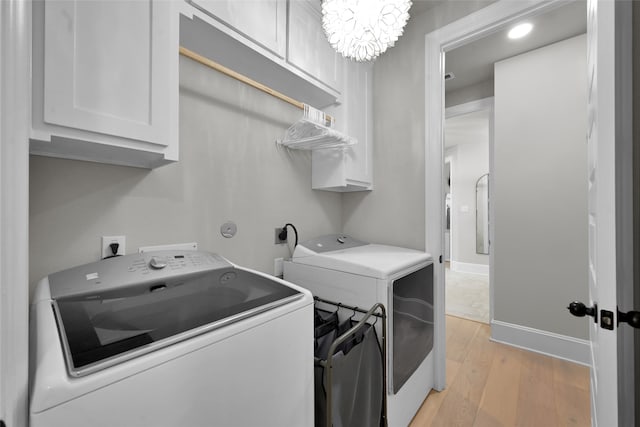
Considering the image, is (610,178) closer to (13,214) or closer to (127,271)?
(13,214)

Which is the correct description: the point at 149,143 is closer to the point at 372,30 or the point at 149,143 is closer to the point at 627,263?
the point at 372,30

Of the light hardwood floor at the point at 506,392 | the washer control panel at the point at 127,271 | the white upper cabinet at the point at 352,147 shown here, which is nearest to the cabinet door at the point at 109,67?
the washer control panel at the point at 127,271

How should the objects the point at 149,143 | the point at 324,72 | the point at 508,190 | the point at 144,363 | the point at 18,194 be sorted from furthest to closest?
the point at 508,190 → the point at 324,72 → the point at 149,143 → the point at 144,363 → the point at 18,194

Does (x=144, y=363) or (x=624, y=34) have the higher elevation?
(x=624, y=34)

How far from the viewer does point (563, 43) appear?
2.30 meters

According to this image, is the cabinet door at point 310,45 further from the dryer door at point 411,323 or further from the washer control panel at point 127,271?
the dryer door at point 411,323

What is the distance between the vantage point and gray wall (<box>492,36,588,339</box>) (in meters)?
2.25

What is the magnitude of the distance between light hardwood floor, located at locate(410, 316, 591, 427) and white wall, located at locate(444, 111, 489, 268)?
9.85 ft

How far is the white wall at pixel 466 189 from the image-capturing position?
492 cm

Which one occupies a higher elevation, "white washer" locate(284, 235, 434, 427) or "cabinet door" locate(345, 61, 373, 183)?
"cabinet door" locate(345, 61, 373, 183)

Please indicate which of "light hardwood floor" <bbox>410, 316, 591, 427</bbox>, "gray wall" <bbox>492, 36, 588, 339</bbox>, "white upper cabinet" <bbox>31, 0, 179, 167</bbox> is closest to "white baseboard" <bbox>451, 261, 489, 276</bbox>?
"gray wall" <bbox>492, 36, 588, 339</bbox>

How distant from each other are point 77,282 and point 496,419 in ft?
7.39

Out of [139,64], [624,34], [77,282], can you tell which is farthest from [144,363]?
[624,34]

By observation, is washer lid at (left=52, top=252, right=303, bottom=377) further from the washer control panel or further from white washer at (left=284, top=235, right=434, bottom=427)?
white washer at (left=284, top=235, right=434, bottom=427)
